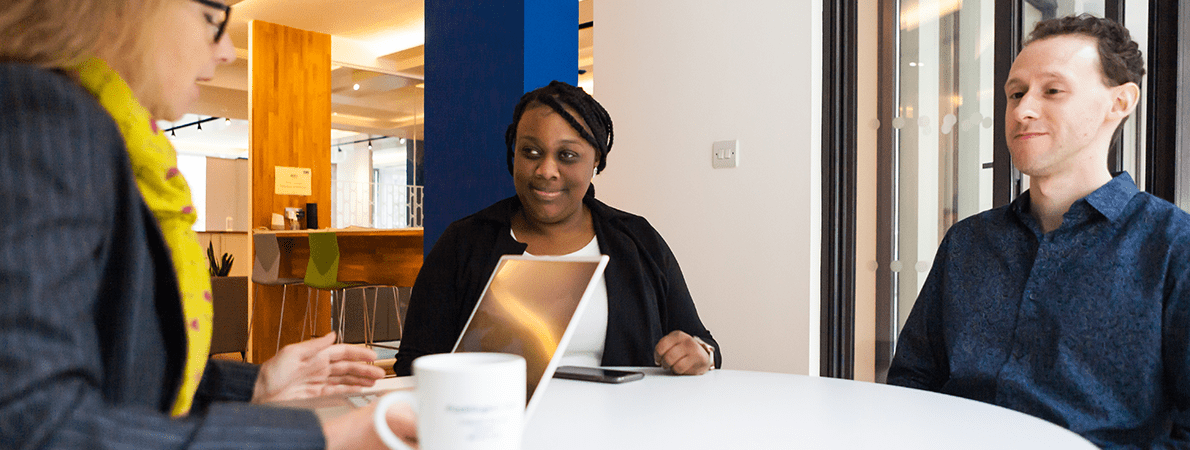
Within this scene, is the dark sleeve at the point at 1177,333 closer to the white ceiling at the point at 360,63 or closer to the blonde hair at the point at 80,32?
the blonde hair at the point at 80,32

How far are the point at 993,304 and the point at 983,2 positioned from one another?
1650 millimetres

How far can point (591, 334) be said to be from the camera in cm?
166

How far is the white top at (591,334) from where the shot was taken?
1.61 m

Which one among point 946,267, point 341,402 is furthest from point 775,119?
point 341,402

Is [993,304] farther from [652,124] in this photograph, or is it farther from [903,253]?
[652,124]

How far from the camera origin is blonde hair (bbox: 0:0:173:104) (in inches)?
23.2

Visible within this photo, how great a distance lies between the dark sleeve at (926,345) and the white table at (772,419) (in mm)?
330

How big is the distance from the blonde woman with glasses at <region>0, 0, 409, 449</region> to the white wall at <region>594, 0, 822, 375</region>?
245 centimetres

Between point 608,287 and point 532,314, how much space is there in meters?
0.88

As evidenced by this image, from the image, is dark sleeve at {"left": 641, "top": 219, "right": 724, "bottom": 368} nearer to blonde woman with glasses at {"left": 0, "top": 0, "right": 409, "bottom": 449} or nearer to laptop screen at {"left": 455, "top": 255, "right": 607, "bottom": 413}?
laptop screen at {"left": 455, "top": 255, "right": 607, "bottom": 413}

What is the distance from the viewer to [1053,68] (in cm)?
139

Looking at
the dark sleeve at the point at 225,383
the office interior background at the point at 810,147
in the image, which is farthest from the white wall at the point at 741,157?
the dark sleeve at the point at 225,383

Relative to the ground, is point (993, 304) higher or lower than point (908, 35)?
lower

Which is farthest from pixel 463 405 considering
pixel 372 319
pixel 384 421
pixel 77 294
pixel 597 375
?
pixel 372 319
